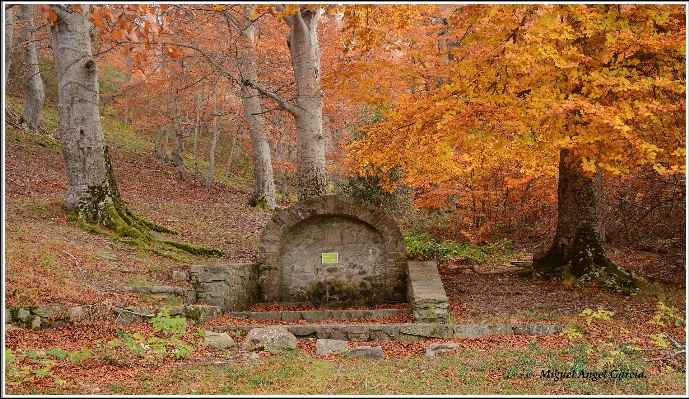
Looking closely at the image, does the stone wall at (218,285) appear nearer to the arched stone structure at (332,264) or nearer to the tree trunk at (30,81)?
the arched stone structure at (332,264)

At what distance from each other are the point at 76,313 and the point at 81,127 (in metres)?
5.95

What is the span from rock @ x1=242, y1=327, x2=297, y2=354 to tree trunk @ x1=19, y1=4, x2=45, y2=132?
1496 centimetres

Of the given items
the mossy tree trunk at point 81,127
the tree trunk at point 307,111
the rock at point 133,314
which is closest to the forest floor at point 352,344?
the rock at point 133,314

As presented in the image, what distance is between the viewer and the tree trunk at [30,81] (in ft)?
62.1

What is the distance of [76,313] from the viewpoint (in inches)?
279

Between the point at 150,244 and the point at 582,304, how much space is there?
833 centimetres

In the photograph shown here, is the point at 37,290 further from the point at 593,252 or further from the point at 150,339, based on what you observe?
the point at 593,252

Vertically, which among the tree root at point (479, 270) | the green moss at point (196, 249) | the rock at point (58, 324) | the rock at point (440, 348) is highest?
the green moss at point (196, 249)

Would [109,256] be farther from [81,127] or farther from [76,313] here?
[76,313]

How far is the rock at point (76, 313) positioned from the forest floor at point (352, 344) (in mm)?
92

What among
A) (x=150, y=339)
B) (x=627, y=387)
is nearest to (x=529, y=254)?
(x=627, y=387)

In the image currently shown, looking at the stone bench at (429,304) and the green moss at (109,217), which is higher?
the green moss at (109,217)

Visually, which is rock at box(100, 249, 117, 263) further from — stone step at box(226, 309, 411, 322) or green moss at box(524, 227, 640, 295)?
green moss at box(524, 227, 640, 295)

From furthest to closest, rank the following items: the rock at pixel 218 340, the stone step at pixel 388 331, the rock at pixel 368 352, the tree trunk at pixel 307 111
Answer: the tree trunk at pixel 307 111 < the stone step at pixel 388 331 < the rock at pixel 368 352 < the rock at pixel 218 340
